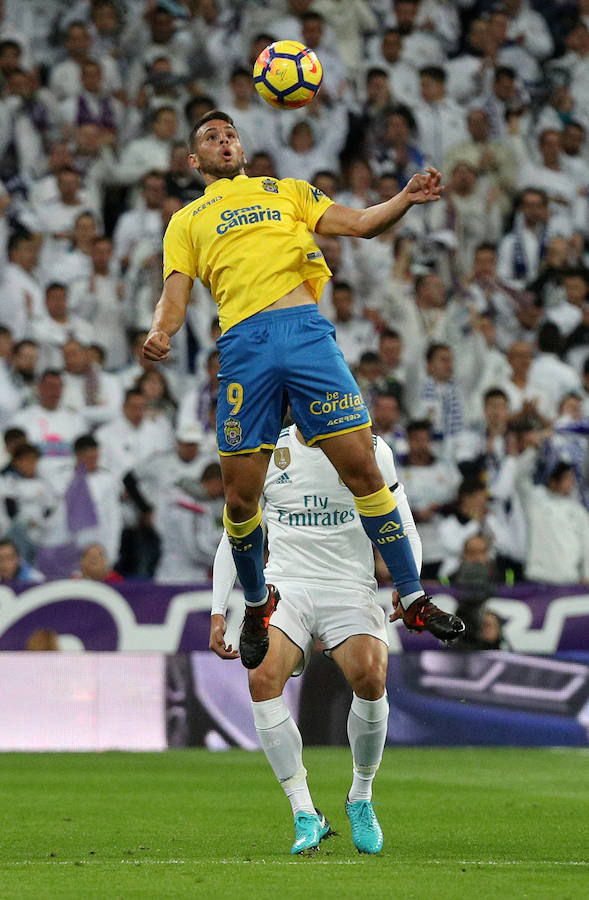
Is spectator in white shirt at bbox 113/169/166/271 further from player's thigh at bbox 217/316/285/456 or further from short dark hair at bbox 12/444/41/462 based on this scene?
player's thigh at bbox 217/316/285/456

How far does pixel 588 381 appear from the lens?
1628 cm

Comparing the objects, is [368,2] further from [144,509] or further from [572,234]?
[144,509]

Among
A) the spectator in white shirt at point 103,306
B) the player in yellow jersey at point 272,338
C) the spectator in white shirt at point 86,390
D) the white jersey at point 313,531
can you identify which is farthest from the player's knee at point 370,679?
the spectator in white shirt at point 103,306

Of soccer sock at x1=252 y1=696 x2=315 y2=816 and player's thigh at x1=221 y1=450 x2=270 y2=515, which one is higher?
player's thigh at x1=221 y1=450 x2=270 y2=515

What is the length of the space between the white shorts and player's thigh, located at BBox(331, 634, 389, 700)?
0.17 feet

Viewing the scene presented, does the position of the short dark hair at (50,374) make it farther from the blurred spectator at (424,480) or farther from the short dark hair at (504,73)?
the short dark hair at (504,73)

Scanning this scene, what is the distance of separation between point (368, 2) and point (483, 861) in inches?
566

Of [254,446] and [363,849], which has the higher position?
[254,446]

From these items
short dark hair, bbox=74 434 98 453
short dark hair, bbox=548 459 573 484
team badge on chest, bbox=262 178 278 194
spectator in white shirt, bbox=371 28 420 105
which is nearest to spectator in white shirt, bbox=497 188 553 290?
spectator in white shirt, bbox=371 28 420 105

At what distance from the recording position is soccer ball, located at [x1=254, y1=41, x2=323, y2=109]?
6.91 m

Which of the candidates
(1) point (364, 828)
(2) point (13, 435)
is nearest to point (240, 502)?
(1) point (364, 828)

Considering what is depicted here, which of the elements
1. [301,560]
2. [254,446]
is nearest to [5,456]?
[301,560]

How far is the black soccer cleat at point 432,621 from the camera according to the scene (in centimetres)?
650

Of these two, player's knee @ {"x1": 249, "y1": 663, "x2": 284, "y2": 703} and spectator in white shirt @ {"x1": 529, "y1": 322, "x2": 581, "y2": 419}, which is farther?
spectator in white shirt @ {"x1": 529, "y1": 322, "x2": 581, "y2": 419}
